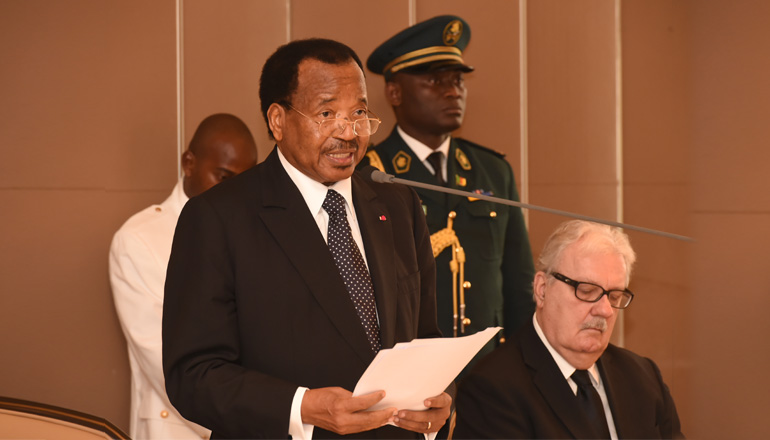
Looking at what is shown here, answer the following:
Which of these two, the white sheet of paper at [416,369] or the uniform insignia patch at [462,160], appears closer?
the white sheet of paper at [416,369]

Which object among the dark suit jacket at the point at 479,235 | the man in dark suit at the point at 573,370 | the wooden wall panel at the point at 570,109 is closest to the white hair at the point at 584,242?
the man in dark suit at the point at 573,370

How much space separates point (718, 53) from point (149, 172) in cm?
188

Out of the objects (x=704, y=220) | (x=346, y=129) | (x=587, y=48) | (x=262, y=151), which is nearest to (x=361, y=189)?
(x=346, y=129)

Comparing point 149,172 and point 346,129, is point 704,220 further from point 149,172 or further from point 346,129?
point 149,172

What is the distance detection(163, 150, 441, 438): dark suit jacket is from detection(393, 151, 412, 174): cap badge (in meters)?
1.14

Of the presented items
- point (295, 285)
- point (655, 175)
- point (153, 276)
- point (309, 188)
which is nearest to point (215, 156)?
point (153, 276)

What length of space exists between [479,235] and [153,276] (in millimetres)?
1069

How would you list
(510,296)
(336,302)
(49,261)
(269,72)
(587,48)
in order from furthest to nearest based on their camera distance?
(587,48), (510,296), (49,261), (269,72), (336,302)

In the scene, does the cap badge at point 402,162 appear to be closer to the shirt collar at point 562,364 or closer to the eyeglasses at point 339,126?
the shirt collar at point 562,364

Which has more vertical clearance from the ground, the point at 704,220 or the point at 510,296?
the point at 704,220

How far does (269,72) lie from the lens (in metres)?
→ 1.68

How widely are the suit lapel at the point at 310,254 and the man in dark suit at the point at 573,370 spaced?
24.2 inches

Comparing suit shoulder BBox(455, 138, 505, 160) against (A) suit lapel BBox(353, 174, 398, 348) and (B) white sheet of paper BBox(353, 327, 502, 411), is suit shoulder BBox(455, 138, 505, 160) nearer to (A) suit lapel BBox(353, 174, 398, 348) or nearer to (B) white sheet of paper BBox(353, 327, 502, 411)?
(A) suit lapel BBox(353, 174, 398, 348)

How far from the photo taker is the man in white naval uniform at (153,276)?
246cm
